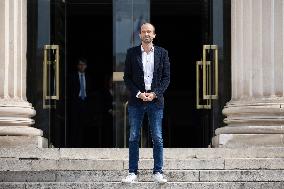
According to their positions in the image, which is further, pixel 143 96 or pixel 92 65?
pixel 92 65

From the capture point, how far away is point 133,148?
12.0 m

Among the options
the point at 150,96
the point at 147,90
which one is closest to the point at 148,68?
the point at 147,90

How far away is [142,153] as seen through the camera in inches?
562

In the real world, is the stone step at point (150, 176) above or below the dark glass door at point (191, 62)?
below

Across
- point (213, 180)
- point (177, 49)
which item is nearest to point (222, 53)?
point (213, 180)

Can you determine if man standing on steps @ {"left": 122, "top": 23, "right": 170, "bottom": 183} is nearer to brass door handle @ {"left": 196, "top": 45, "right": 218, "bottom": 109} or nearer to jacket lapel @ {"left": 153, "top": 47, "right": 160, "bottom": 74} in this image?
jacket lapel @ {"left": 153, "top": 47, "right": 160, "bottom": 74}

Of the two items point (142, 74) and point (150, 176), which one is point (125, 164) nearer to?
point (150, 176)

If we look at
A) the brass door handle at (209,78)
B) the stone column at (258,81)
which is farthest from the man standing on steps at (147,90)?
the brass door handle at (209,78)

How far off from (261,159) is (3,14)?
16.5 ft

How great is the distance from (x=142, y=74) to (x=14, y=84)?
12.9ft

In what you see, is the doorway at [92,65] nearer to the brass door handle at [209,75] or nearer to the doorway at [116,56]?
the doorway at [116,56]

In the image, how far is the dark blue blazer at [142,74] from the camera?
A: 11953 mm

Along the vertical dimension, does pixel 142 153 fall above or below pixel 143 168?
above

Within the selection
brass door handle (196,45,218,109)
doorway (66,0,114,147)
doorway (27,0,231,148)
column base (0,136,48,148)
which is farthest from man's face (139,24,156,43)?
doorway (66,0,114,147)
